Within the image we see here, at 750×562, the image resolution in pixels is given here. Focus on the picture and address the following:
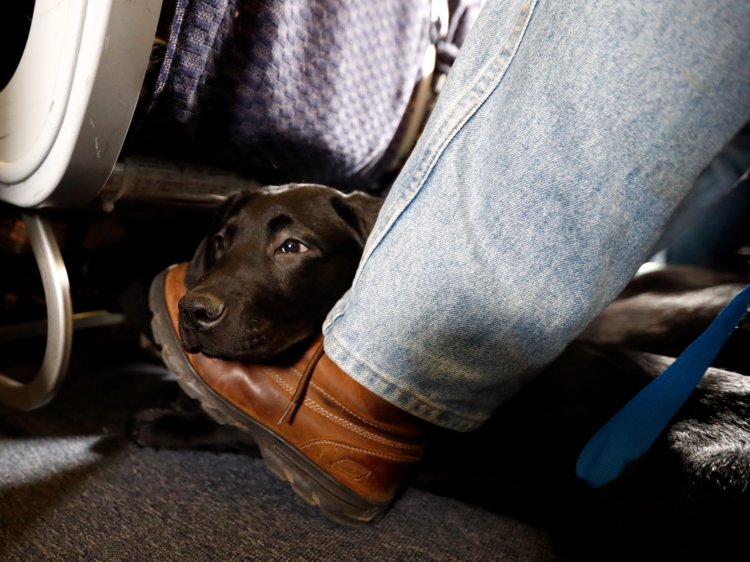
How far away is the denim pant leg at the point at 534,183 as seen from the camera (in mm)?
502

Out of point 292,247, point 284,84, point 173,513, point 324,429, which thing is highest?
point 284,84

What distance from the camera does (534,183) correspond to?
0.55 m

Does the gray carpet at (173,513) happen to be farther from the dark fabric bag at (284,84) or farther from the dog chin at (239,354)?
the dark fabric bag at (284,84)

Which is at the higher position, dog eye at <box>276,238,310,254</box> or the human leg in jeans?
the human leg in jeans

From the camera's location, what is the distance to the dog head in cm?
79

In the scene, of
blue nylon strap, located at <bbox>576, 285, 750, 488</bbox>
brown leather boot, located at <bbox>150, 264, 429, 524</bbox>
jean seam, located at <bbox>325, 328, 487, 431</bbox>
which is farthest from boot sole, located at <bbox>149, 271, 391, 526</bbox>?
blue nylon strap, located at <bbox>576, 285, 750, 488</bbox>

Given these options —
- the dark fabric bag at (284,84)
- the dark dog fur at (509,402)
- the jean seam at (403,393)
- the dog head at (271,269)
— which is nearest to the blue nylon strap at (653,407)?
the dark dog fur at (509,402)

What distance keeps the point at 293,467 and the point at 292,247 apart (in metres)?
0.37

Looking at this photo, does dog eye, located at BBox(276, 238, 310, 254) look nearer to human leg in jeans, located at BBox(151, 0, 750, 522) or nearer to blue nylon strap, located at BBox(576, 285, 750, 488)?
human leg in jeans, located at BBox(151, 0, 750, 522)

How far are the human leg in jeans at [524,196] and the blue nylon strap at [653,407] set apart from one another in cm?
10

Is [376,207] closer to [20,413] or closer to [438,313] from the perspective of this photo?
[438,313]

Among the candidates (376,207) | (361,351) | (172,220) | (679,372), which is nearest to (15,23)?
(172,220)

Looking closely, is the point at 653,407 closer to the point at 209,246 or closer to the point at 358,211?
the point at 358,211

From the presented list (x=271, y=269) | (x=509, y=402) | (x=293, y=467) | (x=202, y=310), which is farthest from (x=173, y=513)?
(x=509, y=402)
